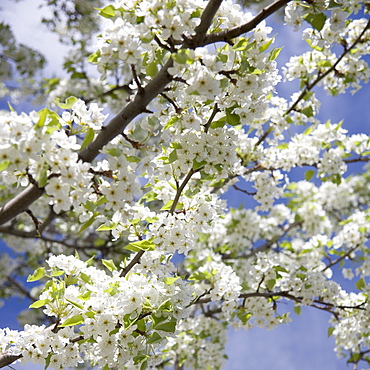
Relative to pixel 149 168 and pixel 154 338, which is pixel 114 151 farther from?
pixel 154 338

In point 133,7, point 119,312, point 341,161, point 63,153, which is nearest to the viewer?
point 63,153

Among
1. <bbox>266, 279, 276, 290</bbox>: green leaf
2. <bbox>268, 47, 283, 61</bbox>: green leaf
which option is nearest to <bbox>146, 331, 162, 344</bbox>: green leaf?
<bbox>268, 47, 283, 61</bbox>: green leaf

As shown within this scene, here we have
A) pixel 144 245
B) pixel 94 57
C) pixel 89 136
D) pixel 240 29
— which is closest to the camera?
pixel 89 136

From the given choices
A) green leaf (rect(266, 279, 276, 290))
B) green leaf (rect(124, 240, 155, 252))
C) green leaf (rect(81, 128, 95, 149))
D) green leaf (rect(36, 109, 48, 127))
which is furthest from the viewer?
green leaf (rect(266, 279, 276, 290))

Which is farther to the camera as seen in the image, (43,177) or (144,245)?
(144,245)

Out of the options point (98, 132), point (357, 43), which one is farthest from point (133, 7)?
point (357, 43)

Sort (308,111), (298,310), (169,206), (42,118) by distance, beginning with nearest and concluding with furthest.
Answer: (42,118) → (169,206) → (298,310) → (308,111)

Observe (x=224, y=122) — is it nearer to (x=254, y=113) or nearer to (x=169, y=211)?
(x=254, y=113)

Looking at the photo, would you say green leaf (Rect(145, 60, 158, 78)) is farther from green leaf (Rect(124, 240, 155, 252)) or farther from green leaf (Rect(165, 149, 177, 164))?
green leaf (Rect(124, 240, 155, 252))

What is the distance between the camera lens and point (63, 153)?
1614 millimetres

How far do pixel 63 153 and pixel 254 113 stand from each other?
121 centimetres

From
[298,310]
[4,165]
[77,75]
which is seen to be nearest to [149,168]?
[4,165]

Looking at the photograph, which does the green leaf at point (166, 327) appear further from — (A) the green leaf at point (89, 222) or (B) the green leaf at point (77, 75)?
(B) the green leaf at point (77, 75)

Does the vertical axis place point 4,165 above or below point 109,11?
below
